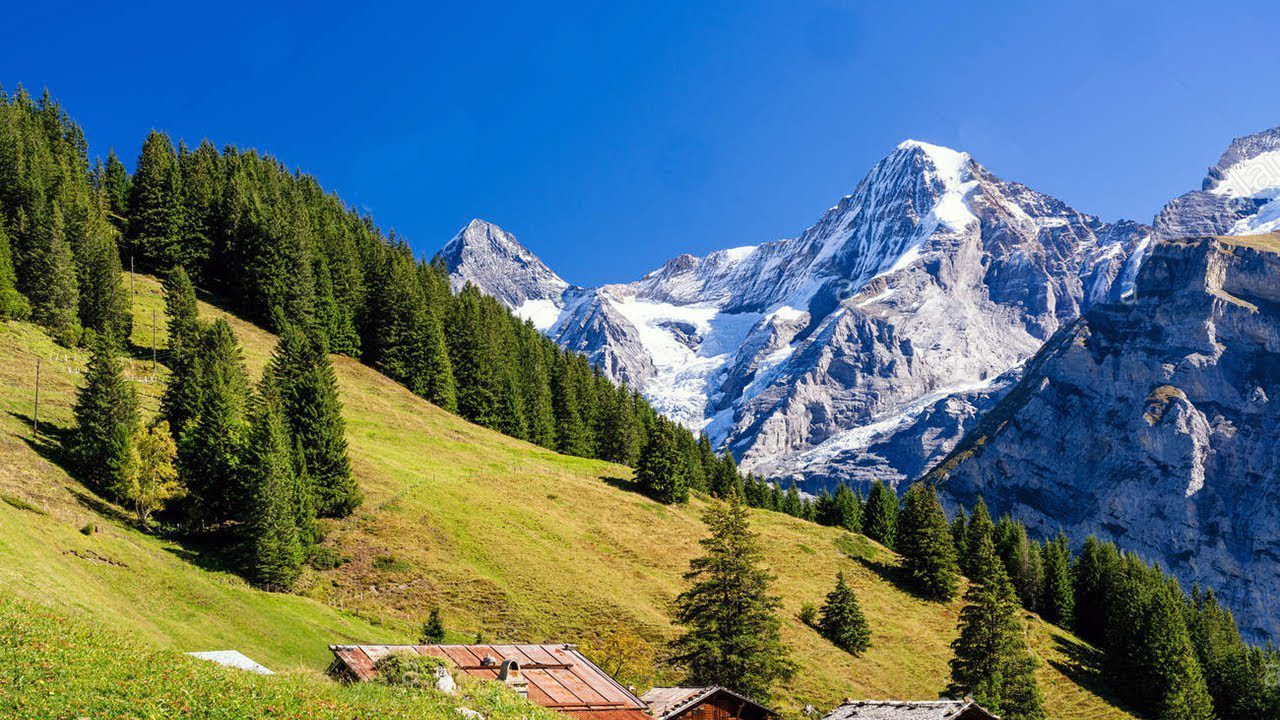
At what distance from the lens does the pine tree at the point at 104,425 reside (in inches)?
2312

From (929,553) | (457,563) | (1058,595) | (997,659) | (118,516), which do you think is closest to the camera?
(118,516)

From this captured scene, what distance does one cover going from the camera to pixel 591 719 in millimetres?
30531

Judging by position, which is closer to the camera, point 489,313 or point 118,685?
point 118,685

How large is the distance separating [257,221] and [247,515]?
231 feet

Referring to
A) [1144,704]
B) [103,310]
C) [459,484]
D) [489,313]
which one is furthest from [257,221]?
[1144,704]

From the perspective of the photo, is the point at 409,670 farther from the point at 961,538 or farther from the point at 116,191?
the point at 116,191

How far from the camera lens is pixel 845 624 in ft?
241

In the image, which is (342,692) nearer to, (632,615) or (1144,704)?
(632,615)

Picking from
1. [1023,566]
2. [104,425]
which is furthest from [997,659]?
[104,425]

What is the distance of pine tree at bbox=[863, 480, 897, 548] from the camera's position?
415ft

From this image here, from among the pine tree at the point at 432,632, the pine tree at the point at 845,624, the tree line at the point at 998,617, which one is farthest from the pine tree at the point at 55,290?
the pine tree at the point at 845,624

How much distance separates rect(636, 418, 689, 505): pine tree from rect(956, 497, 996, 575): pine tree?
40.2 meters

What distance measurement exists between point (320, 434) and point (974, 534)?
3558 inches

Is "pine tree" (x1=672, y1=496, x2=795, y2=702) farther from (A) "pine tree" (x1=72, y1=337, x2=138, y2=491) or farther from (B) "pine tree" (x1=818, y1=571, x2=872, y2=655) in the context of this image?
(A) "pine tree" (x1=72, y1=337, x2=138, y2=491)
